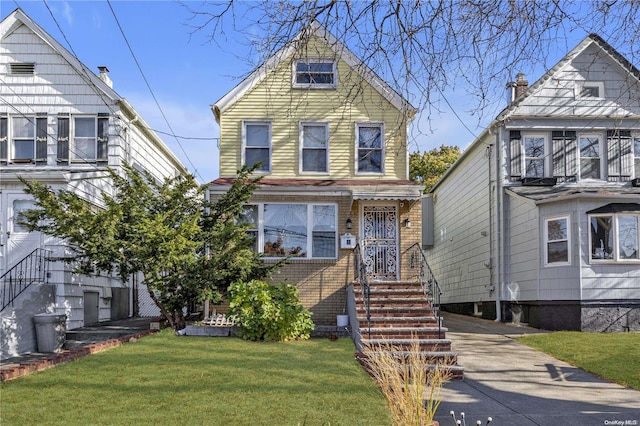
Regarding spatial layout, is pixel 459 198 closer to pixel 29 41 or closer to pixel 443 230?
pixel 443 230

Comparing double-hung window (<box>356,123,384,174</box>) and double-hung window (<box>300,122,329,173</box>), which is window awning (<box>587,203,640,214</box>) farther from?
double-hung window (<box>300,122,329,173</box>)

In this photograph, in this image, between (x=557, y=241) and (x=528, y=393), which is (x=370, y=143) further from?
(x=528, y=393)

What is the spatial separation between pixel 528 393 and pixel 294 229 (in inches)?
343

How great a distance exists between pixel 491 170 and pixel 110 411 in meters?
15.6

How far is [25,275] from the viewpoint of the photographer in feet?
49.0

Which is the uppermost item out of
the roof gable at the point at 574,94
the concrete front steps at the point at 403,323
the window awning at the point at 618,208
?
the roof gable at the point at 574,94

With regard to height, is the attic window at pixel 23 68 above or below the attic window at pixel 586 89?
above

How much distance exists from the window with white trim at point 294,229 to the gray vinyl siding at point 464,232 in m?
6.45

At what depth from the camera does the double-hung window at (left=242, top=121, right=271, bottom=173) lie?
667 inches

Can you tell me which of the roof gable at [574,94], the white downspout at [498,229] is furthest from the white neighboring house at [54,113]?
the roof gable at [574,94]

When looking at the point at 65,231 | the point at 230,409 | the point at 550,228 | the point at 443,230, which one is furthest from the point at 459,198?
the point at 230,409

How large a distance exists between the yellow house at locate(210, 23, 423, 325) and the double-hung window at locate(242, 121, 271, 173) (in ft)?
0.10

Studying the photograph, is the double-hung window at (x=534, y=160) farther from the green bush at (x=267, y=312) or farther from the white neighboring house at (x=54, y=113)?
the white neighboring house at (x=54, y=113)

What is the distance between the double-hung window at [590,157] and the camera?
1852 centimetres
